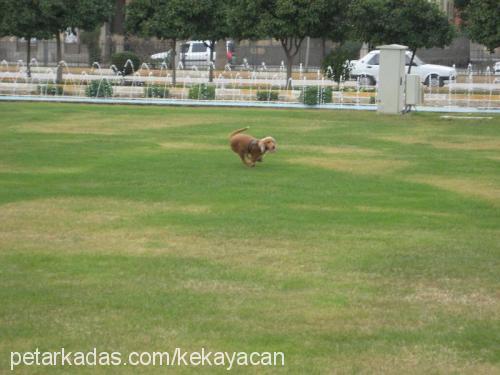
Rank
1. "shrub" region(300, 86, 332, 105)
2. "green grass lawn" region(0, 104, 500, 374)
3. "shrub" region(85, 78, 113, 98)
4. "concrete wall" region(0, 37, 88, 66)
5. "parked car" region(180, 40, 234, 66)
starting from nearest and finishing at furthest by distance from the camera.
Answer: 1. "green grass lawn" region(0, 104, 500, 374)
2. "shrub" region(300, 86, 332, 105)
3. "shrub" region(85, 78, 113, 98)
4. "parked car" region(180, 40, 234, 66)
5. "concrete wall" region(0, 37, 88, 66)

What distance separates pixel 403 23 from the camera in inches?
1459

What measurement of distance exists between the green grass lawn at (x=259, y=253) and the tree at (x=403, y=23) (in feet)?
59.9

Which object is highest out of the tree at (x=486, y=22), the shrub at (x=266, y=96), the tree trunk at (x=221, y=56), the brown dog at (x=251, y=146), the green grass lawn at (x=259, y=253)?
the tree at (x=486, y=22)

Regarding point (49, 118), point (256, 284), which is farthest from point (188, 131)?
point (256, 284)

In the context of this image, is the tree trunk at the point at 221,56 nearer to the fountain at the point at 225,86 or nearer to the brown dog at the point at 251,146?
the fountain at the point at 225,86

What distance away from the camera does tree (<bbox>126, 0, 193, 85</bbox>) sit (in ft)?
130

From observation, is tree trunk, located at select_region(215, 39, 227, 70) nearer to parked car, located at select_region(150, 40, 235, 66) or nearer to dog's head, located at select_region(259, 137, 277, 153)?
parked car, located at select_region(150, 40, 235, 66)

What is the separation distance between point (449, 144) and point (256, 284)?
40.3 ft

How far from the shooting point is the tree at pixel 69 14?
3991 cm

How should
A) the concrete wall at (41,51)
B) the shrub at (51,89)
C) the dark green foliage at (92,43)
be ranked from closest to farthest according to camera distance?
the shrub at (51,89) < the dark green foliage at (92,43) < the concrete wall at (41,51)

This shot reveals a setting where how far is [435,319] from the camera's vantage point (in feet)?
25.8

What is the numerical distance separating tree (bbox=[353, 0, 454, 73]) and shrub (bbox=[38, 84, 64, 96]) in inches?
408

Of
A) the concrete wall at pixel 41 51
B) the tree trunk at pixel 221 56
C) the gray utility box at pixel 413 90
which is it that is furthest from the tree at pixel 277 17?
the concrete wall at pixel 41 51

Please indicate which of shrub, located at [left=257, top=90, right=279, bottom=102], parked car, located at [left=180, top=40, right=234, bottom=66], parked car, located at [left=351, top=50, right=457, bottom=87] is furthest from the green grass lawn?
parked car, located at [left=180, top=40, right=234, bottom=66]
